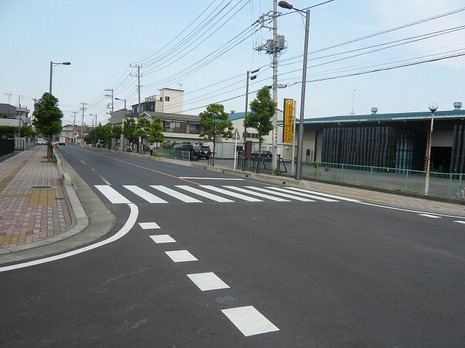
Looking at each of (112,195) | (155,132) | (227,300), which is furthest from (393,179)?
(155,132)

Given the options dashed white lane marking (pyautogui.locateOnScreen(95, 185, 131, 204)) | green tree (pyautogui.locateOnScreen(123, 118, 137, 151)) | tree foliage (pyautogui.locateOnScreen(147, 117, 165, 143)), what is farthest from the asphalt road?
green tree (pyautogui.locateOnScreen(123, 118, 137, 151))

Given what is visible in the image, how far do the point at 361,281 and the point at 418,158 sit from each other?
32.1 meters

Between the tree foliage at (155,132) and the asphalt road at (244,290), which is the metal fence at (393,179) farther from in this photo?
the tree foliage at (155,132)

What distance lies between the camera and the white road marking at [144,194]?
12.1 m

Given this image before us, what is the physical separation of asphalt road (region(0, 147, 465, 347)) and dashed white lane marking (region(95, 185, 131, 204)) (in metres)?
3.04

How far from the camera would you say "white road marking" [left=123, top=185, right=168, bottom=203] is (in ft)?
39.6

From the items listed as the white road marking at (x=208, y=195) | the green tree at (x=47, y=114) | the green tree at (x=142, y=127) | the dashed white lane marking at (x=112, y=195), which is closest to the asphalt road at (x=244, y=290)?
the dashed white lane marking at (x=112, y=195)

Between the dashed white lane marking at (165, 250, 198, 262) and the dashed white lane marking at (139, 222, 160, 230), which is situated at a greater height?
the dashed white lane marking at (165, 250, 198, 262)

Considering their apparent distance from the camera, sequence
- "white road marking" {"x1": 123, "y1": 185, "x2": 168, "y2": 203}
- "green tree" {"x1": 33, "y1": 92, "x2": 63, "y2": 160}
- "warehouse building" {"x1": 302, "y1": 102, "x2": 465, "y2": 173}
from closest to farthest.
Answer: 1. "white road marking" {"x1": 123, "y1": 185, "x2": 168, "y2": 203}
2. "green tree" {"x1": 33, "y1": 92, "x2": 63, "y2": 160}
3. "warehouse building" {"x1": 302, "y1": 102, "x2": 465, "y2": 173}

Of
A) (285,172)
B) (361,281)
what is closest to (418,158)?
(285,172)

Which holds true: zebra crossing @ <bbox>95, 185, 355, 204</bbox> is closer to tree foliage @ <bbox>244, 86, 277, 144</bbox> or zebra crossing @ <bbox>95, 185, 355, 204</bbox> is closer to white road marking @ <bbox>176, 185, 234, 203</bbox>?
white road marking @ <bbox>176, 185, 234, 203</bbox>

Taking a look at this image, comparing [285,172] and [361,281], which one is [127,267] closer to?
[361,281]

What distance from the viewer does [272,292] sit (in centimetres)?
461

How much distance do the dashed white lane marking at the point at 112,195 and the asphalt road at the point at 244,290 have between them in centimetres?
304
